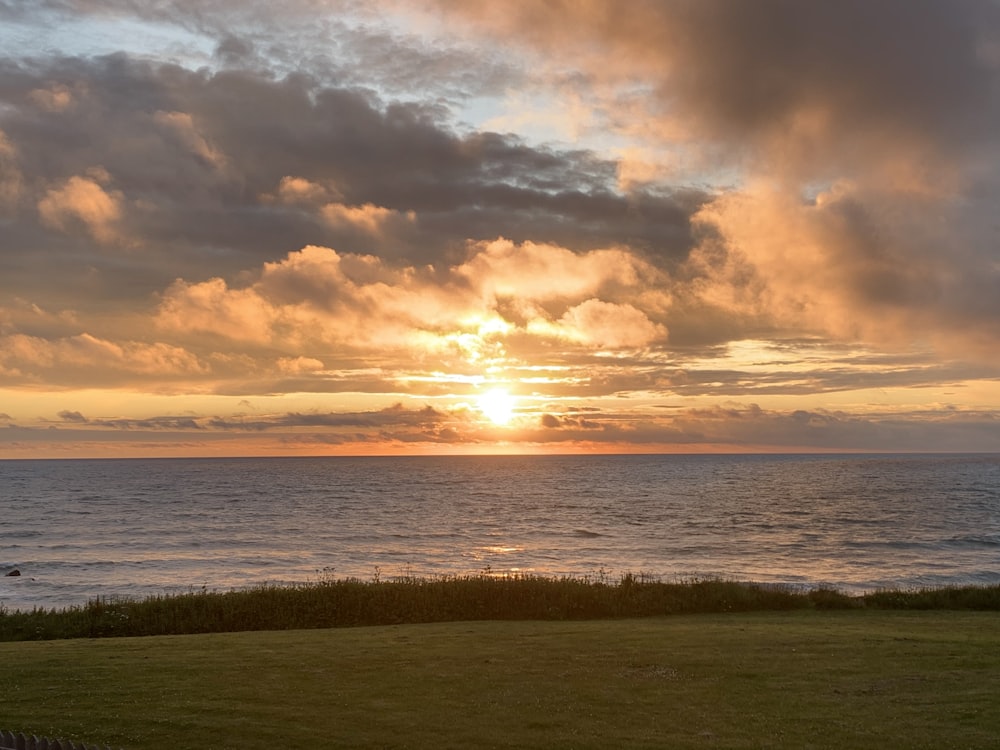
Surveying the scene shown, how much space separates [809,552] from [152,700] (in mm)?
66959

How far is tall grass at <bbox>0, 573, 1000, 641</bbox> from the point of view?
33.1 meters

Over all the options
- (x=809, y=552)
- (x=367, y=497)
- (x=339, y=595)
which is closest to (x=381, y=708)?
(x=339, y=595)

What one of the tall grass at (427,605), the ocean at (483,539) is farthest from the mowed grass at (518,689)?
the ocean at (483,539)

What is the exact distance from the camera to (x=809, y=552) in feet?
243

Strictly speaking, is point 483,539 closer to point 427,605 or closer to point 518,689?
point 427,605

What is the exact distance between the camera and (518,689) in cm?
1970

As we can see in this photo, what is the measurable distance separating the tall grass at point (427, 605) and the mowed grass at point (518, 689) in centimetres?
609

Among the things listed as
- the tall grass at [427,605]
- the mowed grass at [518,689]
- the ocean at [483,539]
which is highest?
the mowed grass at [518,689]

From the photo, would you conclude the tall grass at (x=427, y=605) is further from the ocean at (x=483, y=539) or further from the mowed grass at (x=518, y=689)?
the ocean at (x=483, y=539)

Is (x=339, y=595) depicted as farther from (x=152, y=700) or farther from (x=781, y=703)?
(x=781, y=703)

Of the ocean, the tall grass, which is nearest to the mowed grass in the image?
the tall grass

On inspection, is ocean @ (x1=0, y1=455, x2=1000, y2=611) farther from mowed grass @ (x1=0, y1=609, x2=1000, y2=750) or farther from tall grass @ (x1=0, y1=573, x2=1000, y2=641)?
mowed grass @ (x1=0, y1=609, x2=1000, y2=750)

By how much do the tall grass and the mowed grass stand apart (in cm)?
609

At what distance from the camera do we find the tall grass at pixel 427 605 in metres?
33.1
